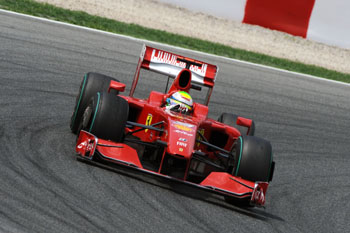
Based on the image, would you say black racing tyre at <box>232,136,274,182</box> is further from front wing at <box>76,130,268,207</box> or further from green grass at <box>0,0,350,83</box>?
green grass at <box>0,0,350,83</box>

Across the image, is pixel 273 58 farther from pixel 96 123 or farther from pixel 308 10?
pixel 96 123

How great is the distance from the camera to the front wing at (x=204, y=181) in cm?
655

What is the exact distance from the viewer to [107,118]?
6.92 metres

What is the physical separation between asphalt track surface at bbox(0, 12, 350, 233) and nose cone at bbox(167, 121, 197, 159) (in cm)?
43

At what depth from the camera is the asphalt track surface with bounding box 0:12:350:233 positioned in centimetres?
562

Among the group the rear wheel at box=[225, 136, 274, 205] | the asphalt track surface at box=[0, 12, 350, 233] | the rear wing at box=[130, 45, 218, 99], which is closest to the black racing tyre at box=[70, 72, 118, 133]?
the asphalt track surface at box=[0, 12, 350, 233]

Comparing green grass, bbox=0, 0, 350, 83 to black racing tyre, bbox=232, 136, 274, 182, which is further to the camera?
→ green grass, bbox=0, 0, 350, 83

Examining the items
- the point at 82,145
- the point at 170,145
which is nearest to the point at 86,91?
the point at 82,145

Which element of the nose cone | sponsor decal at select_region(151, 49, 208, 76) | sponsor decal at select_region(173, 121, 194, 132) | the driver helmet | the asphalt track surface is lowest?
the asphalt track surface

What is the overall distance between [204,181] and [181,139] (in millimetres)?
478

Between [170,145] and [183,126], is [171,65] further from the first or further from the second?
[170,145]

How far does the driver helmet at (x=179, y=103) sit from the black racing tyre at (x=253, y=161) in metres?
1.17

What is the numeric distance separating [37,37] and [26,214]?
7758 mm

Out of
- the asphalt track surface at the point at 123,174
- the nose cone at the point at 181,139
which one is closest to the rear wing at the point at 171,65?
the asphalt track surface at the point at 123,174
